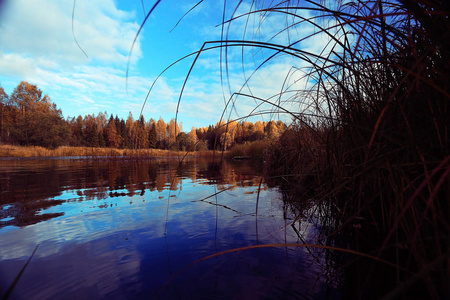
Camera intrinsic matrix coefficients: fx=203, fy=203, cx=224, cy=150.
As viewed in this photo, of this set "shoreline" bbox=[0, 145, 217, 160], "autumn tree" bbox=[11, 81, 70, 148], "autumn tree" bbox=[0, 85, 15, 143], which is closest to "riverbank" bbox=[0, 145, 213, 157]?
"shoreline" bbox=[0, 145, 217, 160]

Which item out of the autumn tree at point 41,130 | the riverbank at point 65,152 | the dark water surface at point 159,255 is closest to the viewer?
the dark water surface at point 159,255

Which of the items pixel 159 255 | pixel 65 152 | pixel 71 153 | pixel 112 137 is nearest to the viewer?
pixel 159 255

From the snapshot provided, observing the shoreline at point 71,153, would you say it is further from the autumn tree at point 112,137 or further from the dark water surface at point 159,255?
the autumn tree at point 112,137

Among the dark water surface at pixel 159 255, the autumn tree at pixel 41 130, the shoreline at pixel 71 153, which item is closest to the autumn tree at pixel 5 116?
the autumn tree at pixel 41 130

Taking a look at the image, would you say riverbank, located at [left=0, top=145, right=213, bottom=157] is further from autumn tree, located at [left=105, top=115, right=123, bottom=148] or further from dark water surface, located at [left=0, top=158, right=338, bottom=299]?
autumn tree, located at [left=105, top=115, right=123, bottom=148]

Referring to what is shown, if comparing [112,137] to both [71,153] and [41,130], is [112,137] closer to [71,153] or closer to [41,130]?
[41,130]

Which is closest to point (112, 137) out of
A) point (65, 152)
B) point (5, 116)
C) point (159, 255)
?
point (5, 116)

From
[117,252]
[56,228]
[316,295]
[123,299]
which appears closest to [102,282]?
[123,299]

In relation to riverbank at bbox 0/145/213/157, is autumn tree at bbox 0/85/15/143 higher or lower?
higher

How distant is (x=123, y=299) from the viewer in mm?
969

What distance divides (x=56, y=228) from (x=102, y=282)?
1.28 m

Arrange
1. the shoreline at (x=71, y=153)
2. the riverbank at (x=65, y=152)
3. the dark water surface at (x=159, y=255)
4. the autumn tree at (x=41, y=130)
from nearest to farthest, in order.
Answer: the dark water surface at (x=159, y=255) < the shoreline at (x=71, y=153) < the riverbank at (x=65, y=152) < the autumn tree at (x=41, y=130)

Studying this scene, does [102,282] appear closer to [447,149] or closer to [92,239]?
[92,239]

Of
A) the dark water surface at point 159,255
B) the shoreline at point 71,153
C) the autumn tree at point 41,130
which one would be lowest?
the dark water surface at point 159,255
